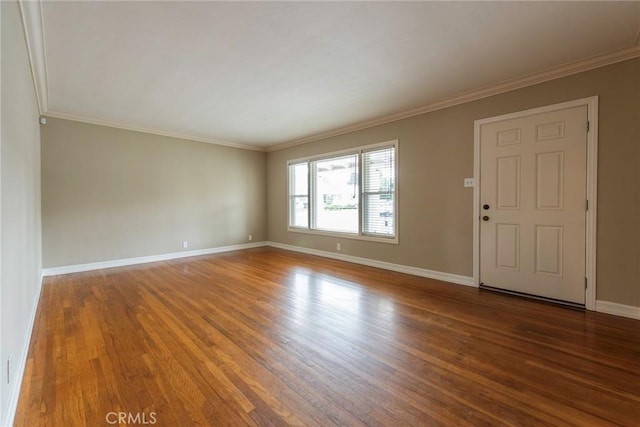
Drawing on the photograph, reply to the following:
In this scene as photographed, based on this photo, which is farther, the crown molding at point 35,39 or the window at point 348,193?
the window at point 348,193

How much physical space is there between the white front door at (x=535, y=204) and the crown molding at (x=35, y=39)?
457 centimetres

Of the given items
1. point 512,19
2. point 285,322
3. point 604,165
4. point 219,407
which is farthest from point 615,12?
point 219,407

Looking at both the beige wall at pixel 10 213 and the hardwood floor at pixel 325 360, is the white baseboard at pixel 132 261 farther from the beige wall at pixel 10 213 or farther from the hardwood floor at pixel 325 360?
the beige wall at pixel 10 213

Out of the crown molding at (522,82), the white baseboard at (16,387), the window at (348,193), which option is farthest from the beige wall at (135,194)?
the crown molding at (522,82)

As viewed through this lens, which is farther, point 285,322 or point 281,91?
point 281,91

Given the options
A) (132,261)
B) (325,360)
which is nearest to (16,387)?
(325,360)

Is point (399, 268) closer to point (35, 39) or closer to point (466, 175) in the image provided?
point (466, 175)

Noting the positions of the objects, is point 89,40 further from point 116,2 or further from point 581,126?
point 581,126

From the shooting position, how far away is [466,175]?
3.86m

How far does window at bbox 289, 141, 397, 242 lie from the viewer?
4824 mm

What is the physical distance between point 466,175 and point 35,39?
4763 millimetres

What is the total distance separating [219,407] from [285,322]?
3.81ft

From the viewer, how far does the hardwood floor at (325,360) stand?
157 centimetres

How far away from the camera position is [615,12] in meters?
2.17
